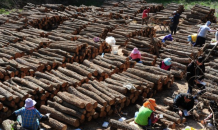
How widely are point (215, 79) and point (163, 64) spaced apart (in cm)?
264

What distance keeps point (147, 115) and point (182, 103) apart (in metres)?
1.87

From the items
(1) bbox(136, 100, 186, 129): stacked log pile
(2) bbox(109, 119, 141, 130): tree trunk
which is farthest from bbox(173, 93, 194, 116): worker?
(2) bbox(109, 119, 141, 130): tree trunk

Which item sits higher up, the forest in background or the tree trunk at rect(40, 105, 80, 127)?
the forest in background

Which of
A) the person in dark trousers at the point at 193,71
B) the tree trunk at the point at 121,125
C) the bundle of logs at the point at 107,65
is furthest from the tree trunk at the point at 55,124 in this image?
the person in dark trousers at the point at 193,71

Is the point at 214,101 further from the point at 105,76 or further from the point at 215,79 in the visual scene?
the point at 105,76

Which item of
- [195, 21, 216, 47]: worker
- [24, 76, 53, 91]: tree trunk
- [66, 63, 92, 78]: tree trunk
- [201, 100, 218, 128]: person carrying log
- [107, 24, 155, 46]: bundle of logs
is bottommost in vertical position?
[201, 100, 218, 128]: person carrying log

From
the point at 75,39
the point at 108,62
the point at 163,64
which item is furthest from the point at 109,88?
the point at 75,39

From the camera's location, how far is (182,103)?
9984 mm

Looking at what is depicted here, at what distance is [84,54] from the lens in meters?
15.2

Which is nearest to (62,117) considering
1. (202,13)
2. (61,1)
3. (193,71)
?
(193,71)

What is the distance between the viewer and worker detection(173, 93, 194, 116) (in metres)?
9.77

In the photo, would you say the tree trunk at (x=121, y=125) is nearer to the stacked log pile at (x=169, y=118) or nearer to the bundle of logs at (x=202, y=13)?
the stacked log pile at (x=169, y=118)

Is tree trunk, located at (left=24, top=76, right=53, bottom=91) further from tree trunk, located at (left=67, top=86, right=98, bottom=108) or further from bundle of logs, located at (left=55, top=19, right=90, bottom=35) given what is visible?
bundle of logs, located at (left=55, top=19, right=90, bottom=35)

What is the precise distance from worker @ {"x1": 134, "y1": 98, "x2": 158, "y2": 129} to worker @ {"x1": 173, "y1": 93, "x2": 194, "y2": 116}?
129 cm
